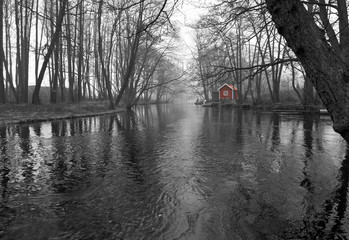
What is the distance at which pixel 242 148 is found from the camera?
7035 millimetres

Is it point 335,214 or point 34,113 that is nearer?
point 335,214

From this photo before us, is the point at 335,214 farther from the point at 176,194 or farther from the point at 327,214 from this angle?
the point at 176,194

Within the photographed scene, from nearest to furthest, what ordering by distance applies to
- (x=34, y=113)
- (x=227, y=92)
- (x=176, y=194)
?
1. (x=176, y=194)
2. (x=34, y=113)
3. (x=227, y=92)

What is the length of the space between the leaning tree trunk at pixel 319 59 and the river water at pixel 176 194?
1.51 m

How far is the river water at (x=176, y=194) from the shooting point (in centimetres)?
278

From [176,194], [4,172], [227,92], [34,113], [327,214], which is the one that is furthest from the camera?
[227,92]

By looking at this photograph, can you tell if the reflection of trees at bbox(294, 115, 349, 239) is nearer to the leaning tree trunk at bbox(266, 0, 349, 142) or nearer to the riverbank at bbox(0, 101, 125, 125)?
the leaning tree trunk at bbox(266, 0, 349, 142)

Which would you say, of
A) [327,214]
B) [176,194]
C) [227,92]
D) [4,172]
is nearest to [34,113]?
[4,172]

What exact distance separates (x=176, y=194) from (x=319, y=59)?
8.90 feet

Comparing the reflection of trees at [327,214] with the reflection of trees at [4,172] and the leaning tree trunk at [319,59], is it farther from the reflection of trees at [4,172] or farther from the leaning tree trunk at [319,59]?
the reflection of trees at [4,172]

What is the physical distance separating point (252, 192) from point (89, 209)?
2.46 meters

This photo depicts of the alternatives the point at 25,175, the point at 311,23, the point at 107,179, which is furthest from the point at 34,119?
the point at 311,23

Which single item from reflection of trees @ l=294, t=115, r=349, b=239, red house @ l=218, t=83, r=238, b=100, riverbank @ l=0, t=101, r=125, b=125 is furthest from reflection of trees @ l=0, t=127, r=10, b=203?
red house @ l=218, t=83, r=238, b=100

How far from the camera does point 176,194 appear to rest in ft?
12.3
